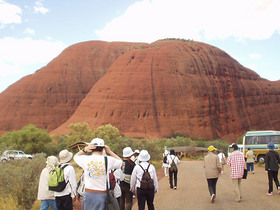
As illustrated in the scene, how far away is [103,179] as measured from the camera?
17.1 ft

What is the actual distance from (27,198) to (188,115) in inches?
2410

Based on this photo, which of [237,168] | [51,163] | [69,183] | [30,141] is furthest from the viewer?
[30,141]

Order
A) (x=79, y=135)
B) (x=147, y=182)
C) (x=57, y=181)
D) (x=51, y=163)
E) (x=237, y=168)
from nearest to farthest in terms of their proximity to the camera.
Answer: (x=57, y=181) → (x=51, y=163) → (x=147, y=182) → (x=237, y=168) → (x=79, y=135)

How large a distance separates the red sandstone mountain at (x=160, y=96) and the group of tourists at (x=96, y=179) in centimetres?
5814

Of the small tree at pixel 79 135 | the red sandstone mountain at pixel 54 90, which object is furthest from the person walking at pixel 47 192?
the red sandstone mountain at pixel 54 90

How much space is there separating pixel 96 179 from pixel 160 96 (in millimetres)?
64707

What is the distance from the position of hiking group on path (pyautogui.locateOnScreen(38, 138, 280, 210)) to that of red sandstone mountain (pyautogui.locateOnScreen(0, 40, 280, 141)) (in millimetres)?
57093

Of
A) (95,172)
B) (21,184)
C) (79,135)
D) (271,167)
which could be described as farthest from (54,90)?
(95,172)

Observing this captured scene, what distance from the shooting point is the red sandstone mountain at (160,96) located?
68.8 metres

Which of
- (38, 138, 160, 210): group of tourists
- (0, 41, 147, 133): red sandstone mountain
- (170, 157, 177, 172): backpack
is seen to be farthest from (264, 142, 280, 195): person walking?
(0, 41, 147, 133): red sandstone mountain

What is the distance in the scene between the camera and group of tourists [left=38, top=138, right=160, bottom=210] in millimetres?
→ 5188

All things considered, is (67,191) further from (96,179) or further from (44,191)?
(96,179)

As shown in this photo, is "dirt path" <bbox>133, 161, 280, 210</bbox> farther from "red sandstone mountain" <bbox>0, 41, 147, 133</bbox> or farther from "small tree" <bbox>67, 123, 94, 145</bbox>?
"red sandstone mountain" <bbox>0, 41, 147, 133</bbox>

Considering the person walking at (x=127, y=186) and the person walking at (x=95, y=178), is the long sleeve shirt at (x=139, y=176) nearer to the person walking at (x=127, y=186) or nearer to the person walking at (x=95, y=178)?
the person walking at (x=127, y=186)
